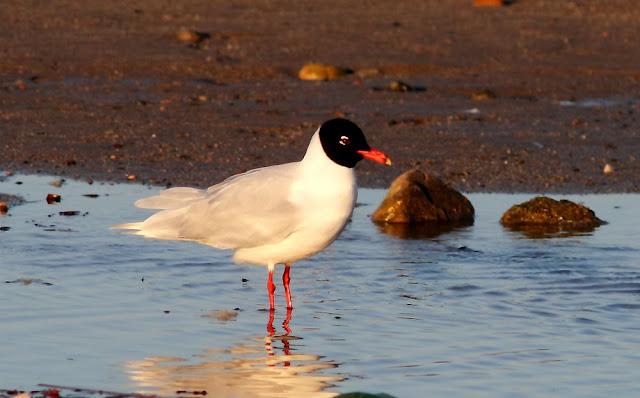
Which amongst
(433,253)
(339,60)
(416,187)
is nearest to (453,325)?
(433,253)

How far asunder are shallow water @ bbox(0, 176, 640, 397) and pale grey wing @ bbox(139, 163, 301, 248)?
0.35m

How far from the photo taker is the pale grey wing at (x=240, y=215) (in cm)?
834

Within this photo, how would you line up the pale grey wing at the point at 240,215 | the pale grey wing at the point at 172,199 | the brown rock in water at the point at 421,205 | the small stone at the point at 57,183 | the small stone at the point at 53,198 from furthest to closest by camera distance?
1. the small stone at the point at 57,183
2. the small stone at the point at 53,198
3. the brown rock in water at the point at 421,205
4. the pale grey wing at the point at 172,199
5. the pale grey wing at the point at 240,215

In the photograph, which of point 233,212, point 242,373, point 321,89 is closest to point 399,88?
point 321,89

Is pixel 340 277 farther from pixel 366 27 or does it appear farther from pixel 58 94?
pixel 366 27

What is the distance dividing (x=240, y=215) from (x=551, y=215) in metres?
3.21

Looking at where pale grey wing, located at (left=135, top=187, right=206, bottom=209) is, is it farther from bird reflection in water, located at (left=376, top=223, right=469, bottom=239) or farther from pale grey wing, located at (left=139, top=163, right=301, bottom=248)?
bird reflection in water, located at (left=376, top=223, right=469, bottom=239)

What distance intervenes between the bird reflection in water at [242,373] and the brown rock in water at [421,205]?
11.3ft

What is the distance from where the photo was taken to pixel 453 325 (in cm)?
796

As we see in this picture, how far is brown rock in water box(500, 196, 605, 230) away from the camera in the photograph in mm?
10898

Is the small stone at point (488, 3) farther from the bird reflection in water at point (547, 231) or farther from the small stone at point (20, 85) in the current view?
the bird reflection in water at point (547, 231)

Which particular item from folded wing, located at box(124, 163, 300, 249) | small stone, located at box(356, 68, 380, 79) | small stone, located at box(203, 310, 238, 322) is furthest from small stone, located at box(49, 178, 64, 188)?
small stone, located at box(356, 68, 380, 79)

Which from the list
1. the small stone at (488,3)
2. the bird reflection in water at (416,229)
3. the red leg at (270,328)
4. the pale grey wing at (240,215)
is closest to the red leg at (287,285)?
the red leg at (270,328)

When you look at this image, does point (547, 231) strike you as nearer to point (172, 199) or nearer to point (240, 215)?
point (240, 215)
